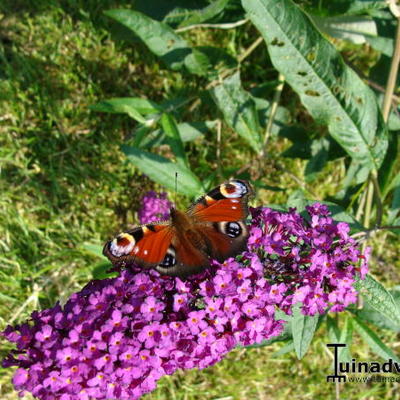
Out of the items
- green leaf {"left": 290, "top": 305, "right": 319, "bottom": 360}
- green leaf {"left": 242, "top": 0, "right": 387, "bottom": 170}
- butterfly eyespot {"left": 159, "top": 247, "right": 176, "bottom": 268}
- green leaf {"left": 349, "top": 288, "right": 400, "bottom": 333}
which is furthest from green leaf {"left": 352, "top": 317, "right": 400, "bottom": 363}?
butterfly eyespot {"left": 159, "top": 247, "right": 176, "bottom": 268}

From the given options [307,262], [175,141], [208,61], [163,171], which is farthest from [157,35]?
[307,262]

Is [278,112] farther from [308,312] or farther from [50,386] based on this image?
[50,386]

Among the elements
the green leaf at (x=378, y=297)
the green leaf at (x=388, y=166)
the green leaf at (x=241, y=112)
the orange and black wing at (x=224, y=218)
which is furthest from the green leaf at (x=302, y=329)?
the green leaf at (x=388, y=166)

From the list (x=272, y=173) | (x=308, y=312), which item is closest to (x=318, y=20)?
(x=272, y=173)

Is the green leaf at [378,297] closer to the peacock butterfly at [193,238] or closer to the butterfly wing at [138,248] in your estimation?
the peacock butterfly at [193,238]

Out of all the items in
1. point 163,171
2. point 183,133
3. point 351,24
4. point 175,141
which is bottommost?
point 163,171

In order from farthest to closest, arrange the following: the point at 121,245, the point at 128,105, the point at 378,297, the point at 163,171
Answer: the point at 128,105 → the point at 163,171 → the point at 378,297 → the point at 121,245

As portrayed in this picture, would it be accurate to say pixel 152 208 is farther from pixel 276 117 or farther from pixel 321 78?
pixel 321 78
